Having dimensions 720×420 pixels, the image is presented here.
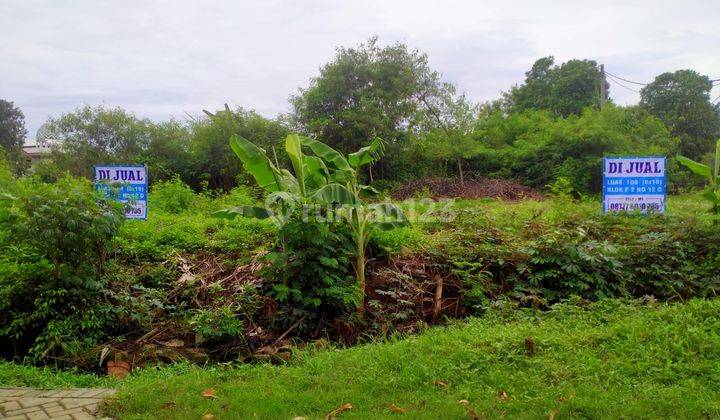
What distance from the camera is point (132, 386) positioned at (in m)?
4.25

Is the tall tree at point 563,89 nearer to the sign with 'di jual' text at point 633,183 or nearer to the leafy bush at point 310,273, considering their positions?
the sign with 'di jual' text at point 633,183

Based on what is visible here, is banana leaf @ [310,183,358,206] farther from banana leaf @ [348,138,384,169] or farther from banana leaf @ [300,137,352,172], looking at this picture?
banana leaf @ [348,138,384,169]

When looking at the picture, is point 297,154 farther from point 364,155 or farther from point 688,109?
point 688,109

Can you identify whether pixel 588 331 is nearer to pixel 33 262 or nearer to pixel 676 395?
pixel 676 395

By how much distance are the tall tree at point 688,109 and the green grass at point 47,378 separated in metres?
31.9

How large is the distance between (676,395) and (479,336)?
1.67 meters

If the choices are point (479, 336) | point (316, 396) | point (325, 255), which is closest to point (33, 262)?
point (325, 255)

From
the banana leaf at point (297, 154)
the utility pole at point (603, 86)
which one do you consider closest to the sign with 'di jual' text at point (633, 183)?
the banana leaf at point (297, 154)

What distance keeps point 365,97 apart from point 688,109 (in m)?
22.5

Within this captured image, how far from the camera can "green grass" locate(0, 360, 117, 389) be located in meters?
4.59

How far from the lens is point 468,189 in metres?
18.2

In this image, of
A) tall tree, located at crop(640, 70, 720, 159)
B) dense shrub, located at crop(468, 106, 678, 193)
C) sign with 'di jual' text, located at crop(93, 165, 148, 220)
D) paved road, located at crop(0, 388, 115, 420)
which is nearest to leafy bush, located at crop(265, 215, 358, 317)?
paved road, located at crop(0, 388, 115, 420)

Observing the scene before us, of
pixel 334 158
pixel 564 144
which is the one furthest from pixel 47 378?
pixel 564 144

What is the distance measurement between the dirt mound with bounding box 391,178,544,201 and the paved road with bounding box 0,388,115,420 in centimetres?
1377
